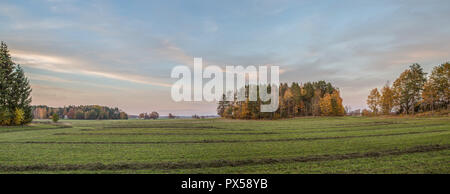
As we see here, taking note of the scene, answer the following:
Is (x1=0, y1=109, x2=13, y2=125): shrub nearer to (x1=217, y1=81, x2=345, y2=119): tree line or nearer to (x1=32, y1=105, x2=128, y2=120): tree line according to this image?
(x1=217, y1=81, x2=345, y2=119): tree line

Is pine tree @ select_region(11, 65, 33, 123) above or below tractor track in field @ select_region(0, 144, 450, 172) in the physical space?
above

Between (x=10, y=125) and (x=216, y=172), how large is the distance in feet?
164

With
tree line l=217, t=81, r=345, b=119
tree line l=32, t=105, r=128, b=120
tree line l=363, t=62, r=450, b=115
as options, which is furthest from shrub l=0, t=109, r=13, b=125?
tree line l=32, t=105, r=128, b=120

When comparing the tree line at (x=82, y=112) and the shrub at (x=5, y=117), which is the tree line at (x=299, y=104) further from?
the tree line at (x=82, y=112)

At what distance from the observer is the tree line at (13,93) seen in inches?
1623

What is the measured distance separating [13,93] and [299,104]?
289 ft

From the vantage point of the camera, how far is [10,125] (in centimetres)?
4100

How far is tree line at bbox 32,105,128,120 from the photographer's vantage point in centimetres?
13138

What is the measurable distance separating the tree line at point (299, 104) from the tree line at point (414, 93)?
14.1 meters

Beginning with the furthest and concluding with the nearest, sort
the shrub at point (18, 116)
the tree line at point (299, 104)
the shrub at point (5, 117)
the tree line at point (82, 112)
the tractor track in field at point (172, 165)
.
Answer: the tree line at point (82, 112)
the tree line at point (299, 104)
the shrub at point (18, 116)
the shrub at point (5, 117)
the tractor track in field at point (172, 165)

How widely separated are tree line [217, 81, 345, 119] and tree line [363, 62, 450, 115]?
1410cm

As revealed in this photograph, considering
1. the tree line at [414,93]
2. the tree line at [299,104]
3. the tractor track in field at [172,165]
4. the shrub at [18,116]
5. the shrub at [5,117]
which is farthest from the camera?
the tree line at [299,104]

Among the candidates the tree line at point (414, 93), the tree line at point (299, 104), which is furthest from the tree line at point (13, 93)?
the tree line at point (414, 93)
